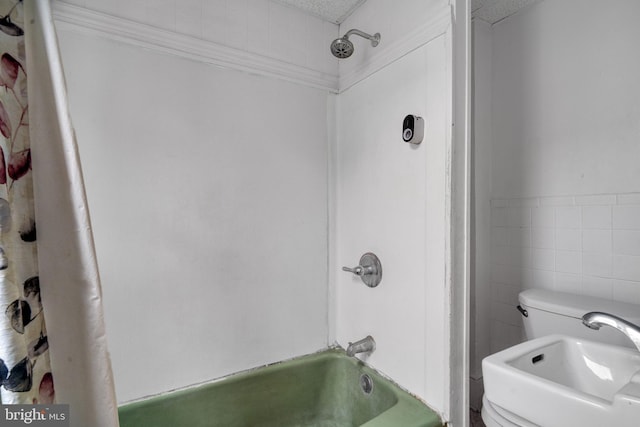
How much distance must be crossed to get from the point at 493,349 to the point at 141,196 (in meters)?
2.11

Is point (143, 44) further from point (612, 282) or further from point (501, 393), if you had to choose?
point (612, 282)

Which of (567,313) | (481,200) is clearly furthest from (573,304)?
(481,200)

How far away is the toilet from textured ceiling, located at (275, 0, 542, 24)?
1.58 meters

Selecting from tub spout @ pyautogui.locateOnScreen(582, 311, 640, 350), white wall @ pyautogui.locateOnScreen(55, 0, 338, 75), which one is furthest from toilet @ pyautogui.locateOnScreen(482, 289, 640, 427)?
white wall @ pyautogui.locateOnScreen(55, 0, 338, 75)

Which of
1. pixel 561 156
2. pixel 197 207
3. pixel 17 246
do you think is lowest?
pixel 17 246

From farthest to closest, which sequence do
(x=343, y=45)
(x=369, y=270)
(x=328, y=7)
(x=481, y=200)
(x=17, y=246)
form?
(x=481, y=200)
(x=328, y=7)
(x=369, y=270)
(x=343, y=45)
(x=17, y=246)

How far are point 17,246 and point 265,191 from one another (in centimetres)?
90

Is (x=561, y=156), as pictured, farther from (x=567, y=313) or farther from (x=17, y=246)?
(x=17, y=246)

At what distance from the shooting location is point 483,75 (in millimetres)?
1872

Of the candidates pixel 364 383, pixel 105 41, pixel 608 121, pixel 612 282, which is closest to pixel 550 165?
pixel 608 121

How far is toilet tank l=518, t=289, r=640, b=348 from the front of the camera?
1.20 meters

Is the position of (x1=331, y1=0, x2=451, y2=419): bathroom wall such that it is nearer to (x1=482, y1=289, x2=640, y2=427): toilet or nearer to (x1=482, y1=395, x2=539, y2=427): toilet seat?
(x1=482, y1=395, x2=539, y2=427): toilet seat

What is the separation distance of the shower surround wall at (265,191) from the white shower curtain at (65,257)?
0.33 metres

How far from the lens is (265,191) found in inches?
58.4
